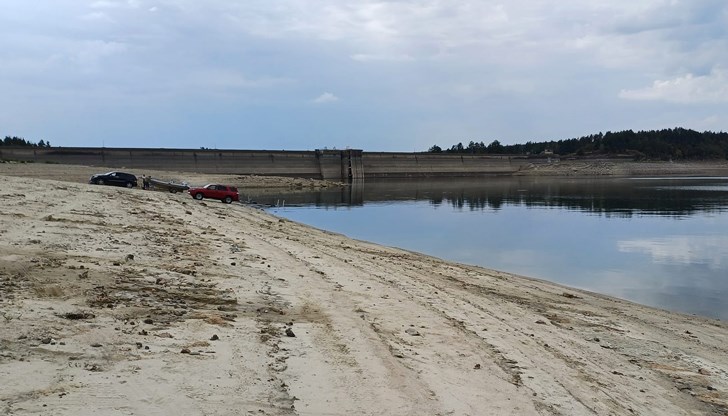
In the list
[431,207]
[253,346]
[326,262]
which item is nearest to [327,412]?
[253,346]

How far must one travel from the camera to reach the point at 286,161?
136125mm

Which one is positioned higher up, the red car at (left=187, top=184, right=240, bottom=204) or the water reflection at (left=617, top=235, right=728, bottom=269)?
the red car at (left=187, top=184, right=240, bottom=204)

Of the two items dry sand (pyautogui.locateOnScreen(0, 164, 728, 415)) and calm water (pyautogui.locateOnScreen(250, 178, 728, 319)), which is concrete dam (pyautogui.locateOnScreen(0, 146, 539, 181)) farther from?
dry sand (pyautogui.locateOnScreen(0, 164, 728, 415))

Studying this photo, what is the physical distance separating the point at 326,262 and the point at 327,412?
10514 mm

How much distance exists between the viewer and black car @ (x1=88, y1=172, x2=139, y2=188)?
48344mm

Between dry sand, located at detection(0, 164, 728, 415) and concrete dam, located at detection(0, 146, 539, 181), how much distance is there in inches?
3305

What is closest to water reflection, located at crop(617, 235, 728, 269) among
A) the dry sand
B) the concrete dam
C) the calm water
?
the calm water

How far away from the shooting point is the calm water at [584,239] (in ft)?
71.8

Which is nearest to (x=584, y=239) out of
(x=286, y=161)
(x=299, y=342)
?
(x=299, y=342)

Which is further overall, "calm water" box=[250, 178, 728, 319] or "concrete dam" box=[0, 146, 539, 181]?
"concrete dam" box=[0, 146, 539, 181]

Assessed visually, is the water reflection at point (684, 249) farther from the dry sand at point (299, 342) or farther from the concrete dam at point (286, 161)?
the concrete dam at point (286, 161)

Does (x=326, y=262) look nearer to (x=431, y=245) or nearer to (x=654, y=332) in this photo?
(x=654, y=332)

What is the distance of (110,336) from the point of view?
7266 mm

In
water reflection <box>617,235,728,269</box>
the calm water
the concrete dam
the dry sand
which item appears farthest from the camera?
the concrete dam
